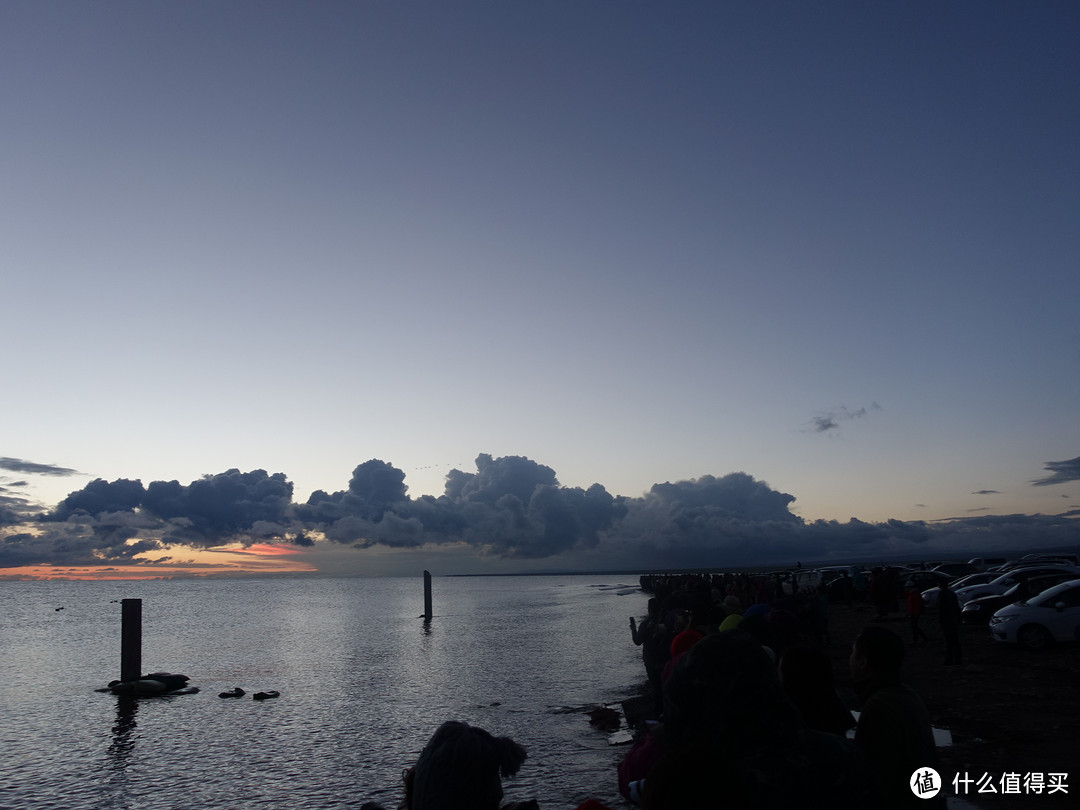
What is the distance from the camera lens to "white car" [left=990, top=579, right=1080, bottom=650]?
20578 mm

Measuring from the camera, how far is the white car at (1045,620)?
67.5ft

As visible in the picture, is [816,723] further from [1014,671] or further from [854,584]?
[854,584]

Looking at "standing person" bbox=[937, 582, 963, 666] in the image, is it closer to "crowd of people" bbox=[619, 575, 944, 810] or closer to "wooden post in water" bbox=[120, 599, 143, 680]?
"crowd of people" bbox=[619, 575, 944, 810]

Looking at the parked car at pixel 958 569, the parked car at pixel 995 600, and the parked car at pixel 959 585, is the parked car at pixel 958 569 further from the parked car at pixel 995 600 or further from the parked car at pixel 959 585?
the parked car at pixel 995 600

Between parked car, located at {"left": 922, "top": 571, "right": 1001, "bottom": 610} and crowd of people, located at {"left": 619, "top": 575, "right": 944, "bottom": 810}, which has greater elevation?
crowd of people, located at {"left": 619, "top": 575, "right": 944, "bottom": 810}

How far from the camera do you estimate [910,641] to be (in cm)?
2545

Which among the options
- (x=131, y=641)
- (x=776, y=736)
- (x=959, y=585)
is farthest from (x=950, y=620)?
(x=131, y=641)

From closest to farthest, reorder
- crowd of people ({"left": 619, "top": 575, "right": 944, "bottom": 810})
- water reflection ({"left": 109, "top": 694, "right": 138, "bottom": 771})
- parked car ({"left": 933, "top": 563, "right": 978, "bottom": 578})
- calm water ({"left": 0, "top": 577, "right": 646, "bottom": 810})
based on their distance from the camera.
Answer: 1. crowd of people ({"left": 619, "top": 575, "right": 944, "bottom": 810})
2. calm water ({"left": 0, "top": 577, "right": 646, "bottom": 810})
3. water reflection ({"left": 109, "top": 694, "right": 138, "bottom": 771})
4. parked car ({"left": 933, "top": 563, "right": 978, "bottom": 578})

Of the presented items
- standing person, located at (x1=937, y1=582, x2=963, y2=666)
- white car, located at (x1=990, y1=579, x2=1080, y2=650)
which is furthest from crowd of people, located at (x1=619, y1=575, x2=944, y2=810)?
white car, located at (x1=990, y1=579, x2=1080, y2=650)

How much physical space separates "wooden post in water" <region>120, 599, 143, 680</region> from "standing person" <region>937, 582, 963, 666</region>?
3352cm

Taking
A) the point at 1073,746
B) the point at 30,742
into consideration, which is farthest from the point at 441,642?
the point at 1073,746

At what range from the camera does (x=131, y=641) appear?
113 feet

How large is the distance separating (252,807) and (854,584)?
42.9m

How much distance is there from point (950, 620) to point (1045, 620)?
4237mm
